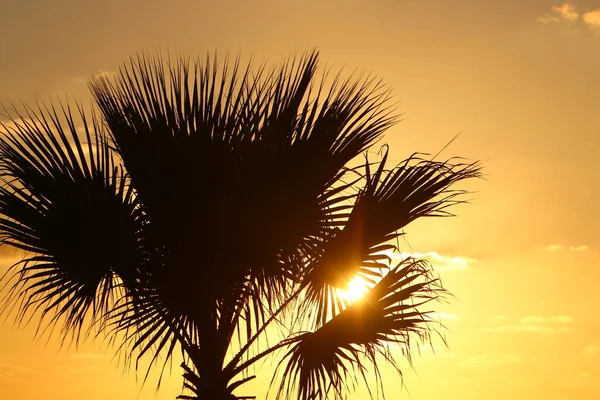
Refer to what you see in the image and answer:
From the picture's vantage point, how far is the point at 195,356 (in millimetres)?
7184

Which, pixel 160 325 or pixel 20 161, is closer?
pixel 20 161

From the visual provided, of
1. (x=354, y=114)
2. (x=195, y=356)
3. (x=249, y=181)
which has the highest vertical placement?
(x=354, y=114)

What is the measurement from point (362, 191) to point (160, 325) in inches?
100

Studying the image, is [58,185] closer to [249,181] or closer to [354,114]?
[249,181]

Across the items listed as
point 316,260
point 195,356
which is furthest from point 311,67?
point 195,356

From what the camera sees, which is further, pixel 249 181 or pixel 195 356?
pixel 195 356

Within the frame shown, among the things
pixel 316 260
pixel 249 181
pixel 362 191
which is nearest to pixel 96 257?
pixel 249 181

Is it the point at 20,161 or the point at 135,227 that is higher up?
the point at 20,161

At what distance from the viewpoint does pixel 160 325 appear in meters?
7.38

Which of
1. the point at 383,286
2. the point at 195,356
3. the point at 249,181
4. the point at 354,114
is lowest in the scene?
the point at 195,356

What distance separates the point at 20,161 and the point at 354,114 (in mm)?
3350

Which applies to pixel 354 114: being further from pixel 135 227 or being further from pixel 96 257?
pixel 96 257

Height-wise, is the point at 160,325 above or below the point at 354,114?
below

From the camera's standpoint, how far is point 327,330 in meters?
7.34
